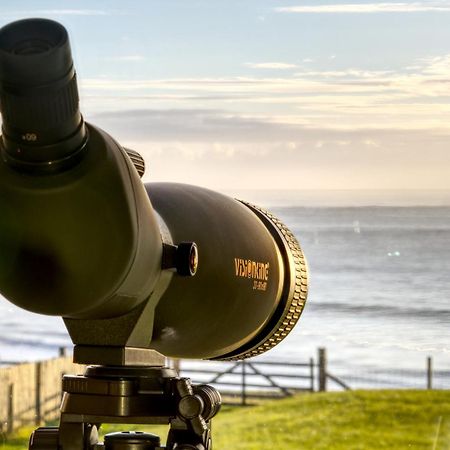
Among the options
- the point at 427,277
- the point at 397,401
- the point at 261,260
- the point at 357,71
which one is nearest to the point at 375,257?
the point at 427,277

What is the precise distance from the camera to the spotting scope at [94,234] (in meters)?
0.64

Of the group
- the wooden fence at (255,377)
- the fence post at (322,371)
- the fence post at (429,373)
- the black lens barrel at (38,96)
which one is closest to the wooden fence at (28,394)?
the wooden fence at (255,377)

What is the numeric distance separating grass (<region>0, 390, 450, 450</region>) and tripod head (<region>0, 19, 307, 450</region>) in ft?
7.61

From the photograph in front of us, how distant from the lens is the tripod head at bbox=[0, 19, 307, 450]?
2.12ft

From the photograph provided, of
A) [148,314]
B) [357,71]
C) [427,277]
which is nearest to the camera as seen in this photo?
[148,314]

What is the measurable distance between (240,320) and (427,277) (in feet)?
7.42

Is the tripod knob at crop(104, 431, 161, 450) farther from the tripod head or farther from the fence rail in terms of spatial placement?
the fence rail

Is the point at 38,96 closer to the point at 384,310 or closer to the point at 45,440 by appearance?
the point at 45,440

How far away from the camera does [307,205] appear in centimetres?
288

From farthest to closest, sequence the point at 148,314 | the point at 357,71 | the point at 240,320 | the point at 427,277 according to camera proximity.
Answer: the point at 427,277 → the point at 357,71 → the point at 240,320 → the point at 148,314

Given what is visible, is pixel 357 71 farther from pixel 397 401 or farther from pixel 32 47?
pixel 32 47

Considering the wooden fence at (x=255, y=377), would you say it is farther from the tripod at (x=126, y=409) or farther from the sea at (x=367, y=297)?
the tripod at (x=126, y=409)

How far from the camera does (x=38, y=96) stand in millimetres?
637

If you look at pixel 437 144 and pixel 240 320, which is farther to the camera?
pixel 437 144
